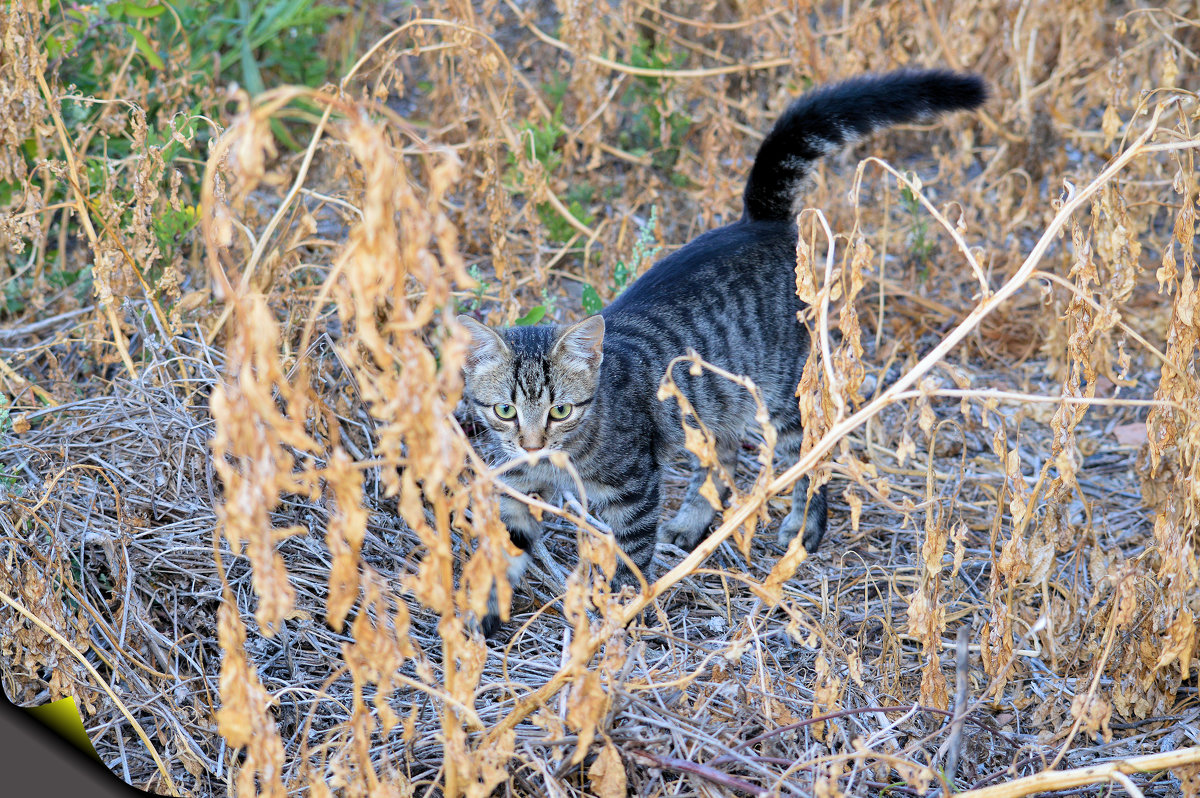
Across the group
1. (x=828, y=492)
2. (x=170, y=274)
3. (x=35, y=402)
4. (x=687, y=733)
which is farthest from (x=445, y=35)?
(x=687, y=733)

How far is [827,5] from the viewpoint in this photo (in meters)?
6.19

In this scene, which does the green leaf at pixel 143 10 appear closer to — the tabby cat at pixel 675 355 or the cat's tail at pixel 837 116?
the tabby cat at pixel 675 355

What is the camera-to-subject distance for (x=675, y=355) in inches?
130

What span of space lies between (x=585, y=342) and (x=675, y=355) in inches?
18.2

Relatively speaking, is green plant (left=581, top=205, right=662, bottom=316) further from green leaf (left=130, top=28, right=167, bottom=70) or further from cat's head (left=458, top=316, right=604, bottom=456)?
green leaf (left=130, top=28, right=167, bottom=70)

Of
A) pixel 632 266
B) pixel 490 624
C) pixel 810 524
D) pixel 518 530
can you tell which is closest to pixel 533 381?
pixel 518 530

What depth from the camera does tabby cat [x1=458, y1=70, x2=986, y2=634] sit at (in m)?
2.97

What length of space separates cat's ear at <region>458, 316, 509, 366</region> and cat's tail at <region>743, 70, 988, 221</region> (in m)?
1.17

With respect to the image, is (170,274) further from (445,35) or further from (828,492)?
(828,492)

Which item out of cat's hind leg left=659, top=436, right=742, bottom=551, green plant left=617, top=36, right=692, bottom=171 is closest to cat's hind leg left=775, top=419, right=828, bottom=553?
cat's hind leg left=659, top=436, right=742, bottom=551

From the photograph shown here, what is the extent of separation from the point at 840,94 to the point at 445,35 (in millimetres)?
1617

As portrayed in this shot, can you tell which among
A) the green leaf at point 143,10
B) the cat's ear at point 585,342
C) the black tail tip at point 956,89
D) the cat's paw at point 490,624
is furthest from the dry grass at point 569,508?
the cat's ear at point 585,342

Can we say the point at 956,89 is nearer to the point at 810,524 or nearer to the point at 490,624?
the point at 810,524

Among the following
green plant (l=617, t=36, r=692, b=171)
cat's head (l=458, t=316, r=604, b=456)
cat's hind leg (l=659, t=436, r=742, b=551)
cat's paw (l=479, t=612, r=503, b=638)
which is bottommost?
cat's paw (l=479, t=612, r=503, b=638)
